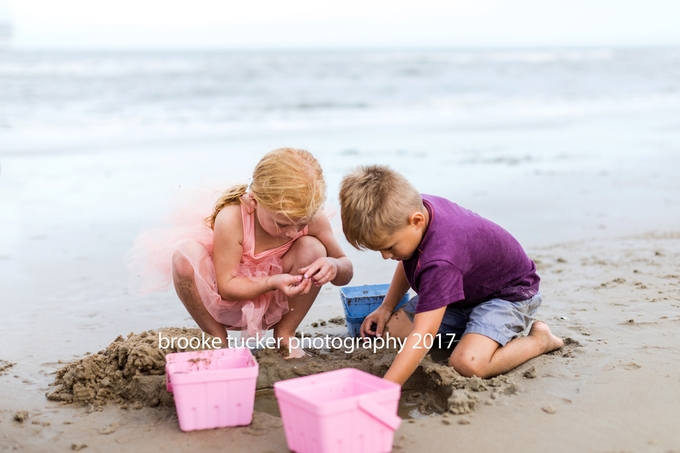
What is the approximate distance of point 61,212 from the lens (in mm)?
6598

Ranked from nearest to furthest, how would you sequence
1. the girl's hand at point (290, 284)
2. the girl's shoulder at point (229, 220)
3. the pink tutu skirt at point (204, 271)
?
the girl's hand at point (290, 284) < the girl's shoulder at point (229, 220) < the pink tutu skirt at point (204, 271)

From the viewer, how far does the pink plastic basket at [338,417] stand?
86.4 inches

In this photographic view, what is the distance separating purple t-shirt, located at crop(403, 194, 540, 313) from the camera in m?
2.94

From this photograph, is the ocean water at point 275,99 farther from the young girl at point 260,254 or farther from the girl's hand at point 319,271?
the girl's hand at point 319,271

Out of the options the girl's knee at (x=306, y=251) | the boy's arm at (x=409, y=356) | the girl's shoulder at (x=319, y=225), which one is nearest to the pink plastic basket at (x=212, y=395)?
the boy's arm at (x=409, y=356)

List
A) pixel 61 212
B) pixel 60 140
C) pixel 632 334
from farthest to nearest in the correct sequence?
1. pixel 60 140
2. pixel 61 212
3. pixel 632 334

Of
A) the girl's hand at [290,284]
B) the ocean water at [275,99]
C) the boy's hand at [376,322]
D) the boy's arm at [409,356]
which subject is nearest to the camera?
the boy's arm at [409,356]

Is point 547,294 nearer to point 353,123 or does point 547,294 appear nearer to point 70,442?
point 70,442

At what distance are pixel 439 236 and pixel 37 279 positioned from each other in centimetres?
319

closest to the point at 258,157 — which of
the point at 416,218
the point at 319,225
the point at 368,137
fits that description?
the point at 368,137

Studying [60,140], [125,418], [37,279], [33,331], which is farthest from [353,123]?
[125,418]

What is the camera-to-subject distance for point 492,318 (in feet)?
11.1

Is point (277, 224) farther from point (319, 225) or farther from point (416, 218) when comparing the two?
point (416, 218)

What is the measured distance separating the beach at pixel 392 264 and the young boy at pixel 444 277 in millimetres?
199
